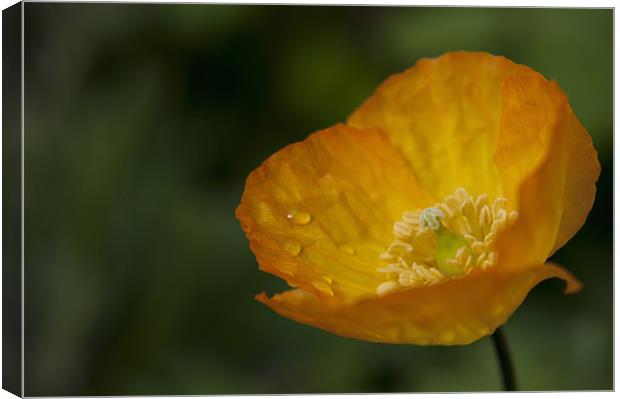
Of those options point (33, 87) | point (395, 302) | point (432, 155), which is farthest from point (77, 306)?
point (395, 302)

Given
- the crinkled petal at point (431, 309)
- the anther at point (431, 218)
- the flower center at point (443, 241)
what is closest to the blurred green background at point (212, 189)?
the flower center at point (443, 241)

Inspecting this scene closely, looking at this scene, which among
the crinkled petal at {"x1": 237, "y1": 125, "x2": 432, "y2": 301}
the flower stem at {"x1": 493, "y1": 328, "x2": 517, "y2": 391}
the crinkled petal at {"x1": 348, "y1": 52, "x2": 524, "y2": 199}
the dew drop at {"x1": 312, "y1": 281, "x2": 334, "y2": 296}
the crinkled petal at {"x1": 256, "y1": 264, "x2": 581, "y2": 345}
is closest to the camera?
the crinkled petal at {"x1": 256, "y1": 264, "x2": 581, "y2": 345}

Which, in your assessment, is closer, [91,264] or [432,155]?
[432,155]

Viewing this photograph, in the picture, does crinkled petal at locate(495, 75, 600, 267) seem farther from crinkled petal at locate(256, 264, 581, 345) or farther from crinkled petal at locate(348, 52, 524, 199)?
crinkled petal at locate(348, 52, 524, 199)

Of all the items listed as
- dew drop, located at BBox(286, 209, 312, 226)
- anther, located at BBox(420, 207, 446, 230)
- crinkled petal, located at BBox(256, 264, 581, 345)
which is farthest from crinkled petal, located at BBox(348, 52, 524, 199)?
crinkled petal, located at BBox(256, 264, 581, 345)

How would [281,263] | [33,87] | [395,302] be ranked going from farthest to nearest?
[33,87], [281,263], [395,302]

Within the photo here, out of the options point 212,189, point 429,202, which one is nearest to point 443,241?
point 429,202

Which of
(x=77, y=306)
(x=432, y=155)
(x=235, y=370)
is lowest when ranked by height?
(x=235, y=370)

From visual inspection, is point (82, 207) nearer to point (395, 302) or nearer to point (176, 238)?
point (176, 238)
